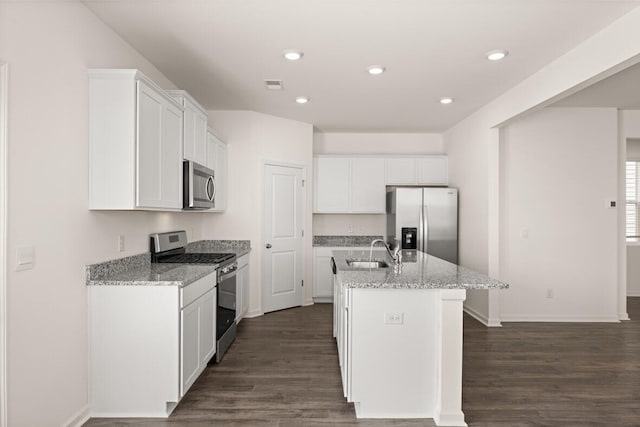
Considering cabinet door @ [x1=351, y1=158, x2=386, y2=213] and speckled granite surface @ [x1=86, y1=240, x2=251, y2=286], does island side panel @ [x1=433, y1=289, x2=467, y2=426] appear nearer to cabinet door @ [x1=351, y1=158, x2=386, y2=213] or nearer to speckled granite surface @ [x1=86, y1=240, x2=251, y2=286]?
speckled granite surface @ [x1=86, y1=240, x2=251, y2=286]

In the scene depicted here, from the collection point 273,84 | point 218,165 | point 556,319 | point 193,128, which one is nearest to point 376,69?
point 273,84

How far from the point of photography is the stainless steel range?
3.51 m

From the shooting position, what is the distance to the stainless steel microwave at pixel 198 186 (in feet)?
11.3

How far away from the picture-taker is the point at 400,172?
20.3ft

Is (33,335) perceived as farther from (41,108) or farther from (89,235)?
(41,108)

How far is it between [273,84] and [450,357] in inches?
119

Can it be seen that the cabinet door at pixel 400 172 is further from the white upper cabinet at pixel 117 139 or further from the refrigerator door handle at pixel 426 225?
the white upper cabinet at pixel 117 139

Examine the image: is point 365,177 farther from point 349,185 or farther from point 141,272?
point 141,272

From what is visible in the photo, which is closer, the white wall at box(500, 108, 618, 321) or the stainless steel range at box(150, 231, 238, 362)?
the stainless steel range at box(150, 231, 238, 362)

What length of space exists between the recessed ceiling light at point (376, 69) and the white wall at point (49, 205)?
2126mm

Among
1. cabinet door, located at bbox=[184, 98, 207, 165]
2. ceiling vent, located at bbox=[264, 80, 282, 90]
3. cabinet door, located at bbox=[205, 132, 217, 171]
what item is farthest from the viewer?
cabinet door, located at bbox=[205, 132, 217, 171]

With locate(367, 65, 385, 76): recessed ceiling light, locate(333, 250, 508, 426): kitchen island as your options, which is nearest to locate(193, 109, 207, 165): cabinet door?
locate(367, 65, 385, 76): recessed ceiling light

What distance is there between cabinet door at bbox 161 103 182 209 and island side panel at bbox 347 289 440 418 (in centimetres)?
163

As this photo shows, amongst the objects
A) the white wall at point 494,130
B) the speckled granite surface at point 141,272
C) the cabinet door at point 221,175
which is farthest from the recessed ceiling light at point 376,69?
the speckled granite surface at point 141,272
